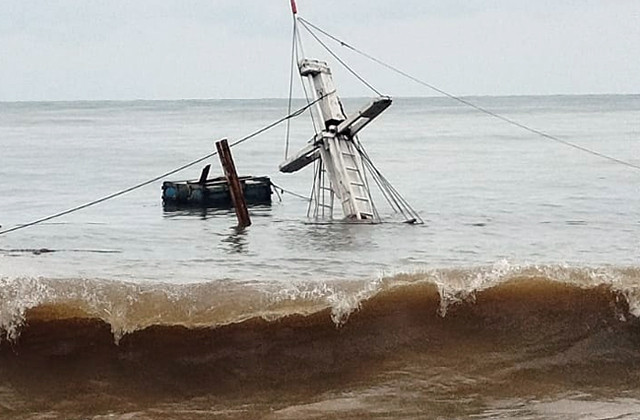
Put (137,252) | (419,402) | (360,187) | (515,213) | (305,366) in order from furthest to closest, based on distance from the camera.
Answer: (515,213), (360,187), (137,252), (305,366), (419,402)

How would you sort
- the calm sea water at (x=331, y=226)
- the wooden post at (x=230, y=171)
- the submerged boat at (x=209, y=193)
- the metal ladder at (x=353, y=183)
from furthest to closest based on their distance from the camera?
the submerged boat at (x=209, y=193)
the metal ladder at (x=353, y=183)
the wooden post at (x=230, y=171)
the calm sea water at (x=331, y=226)

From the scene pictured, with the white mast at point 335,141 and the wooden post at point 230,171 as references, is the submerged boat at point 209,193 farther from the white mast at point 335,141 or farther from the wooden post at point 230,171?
the wooden post at point 230,171

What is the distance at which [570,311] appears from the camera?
12.6 metres

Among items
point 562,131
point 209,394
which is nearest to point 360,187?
point 209,394

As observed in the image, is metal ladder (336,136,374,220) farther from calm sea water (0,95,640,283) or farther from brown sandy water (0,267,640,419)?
brown sandy water (0,267,640,419)

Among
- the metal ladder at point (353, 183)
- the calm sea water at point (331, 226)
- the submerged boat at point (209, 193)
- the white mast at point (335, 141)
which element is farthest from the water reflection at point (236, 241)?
the submerged boat at point (209, 193)

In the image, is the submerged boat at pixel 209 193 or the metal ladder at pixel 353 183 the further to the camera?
the submerged boat at pixel 209 193

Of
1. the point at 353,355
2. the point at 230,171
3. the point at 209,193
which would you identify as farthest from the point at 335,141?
the point at 353,355

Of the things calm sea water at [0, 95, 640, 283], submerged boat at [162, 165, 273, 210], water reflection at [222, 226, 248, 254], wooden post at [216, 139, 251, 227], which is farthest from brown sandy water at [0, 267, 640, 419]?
submerged boat at [162, 165, 273, 210]

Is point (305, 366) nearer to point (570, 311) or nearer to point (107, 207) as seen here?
point (570, 311)

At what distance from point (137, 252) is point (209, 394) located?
14.4 m

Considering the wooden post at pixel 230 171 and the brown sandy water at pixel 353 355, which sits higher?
the wooden post at pixel 230 171

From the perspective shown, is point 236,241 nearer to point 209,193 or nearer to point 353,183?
point 353,183

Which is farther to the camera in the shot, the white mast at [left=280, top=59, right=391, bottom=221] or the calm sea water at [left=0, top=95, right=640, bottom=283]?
the white mast at [left=280, top=59, right=391, bottom=221]
